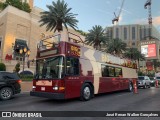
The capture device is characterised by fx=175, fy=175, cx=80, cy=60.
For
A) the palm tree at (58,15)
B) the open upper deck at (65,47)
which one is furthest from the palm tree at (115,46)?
the open upper deck at (65,47)

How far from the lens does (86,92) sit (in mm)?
10742

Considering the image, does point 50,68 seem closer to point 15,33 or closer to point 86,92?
point 86,92

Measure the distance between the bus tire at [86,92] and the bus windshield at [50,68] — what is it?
2.03 metres

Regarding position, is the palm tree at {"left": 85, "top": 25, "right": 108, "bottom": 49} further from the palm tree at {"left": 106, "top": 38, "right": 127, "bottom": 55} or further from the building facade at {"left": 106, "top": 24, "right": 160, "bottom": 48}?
the building facade at {"left": 106, "top": 24, "right": 160, "bottom": 48}

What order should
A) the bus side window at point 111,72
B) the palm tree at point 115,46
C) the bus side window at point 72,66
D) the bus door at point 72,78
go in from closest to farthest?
the bus door at point 72,78 → the bus side window at point 72,66 → the bus side window at point 111,72 → the palm tree at point 115,46

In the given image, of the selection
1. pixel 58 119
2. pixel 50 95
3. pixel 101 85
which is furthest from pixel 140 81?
pixel 58 119

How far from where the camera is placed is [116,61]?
15109 millimetres

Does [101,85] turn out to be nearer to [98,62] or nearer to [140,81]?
[98,62]

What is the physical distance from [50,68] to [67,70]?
3.22 ft

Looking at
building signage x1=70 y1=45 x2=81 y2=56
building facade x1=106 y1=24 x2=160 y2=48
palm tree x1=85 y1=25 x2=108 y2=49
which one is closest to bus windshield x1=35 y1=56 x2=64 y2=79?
building signage x1=70 y1=45 x2=81 y2=56

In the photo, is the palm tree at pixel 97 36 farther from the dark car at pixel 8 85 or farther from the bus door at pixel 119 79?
the dark car at pixel 8 85

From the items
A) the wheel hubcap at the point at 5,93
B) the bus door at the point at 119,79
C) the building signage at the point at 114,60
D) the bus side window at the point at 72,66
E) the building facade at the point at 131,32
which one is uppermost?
the building facade at the point at 131,32

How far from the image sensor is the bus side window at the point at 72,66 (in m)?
9.49

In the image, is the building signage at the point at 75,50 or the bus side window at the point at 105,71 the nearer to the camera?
the building signage at the point at 75,50
